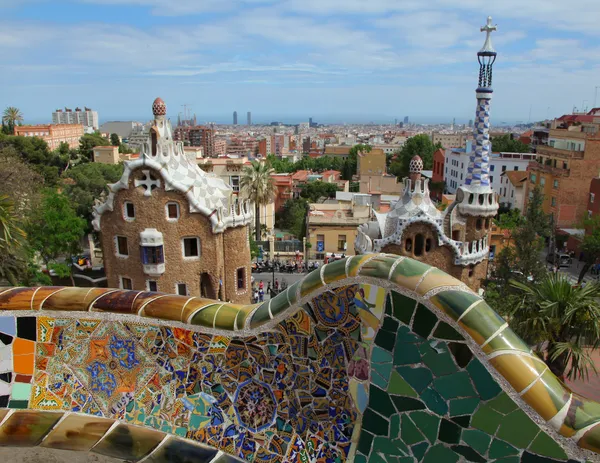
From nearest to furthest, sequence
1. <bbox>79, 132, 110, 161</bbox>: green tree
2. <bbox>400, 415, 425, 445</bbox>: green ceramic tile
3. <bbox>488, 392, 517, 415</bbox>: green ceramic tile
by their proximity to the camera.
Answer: <bbox>488, 392, 517, 415</bbox>: green ceramic tile
<bbox>400, 415, 425, 445</bbox>: green ceramic tile
<bbox>79, 132, 110, 161</bbox>: green tree

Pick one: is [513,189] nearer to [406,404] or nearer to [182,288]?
[182,288]

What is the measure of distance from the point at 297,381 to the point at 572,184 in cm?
3320

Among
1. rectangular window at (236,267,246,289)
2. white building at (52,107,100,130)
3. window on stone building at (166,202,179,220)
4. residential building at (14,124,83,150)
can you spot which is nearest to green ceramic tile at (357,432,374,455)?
window on stone building at (166,202,179,220)

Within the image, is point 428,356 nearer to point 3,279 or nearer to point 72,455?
point 72,455

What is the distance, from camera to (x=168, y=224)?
15664 mm

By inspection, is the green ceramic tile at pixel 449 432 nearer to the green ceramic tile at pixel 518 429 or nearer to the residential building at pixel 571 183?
the green ceramic tile at pixel 518 429

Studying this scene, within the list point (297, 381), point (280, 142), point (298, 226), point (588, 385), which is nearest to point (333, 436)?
point (297, 381)

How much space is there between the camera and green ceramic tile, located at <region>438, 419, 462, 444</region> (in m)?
3.78

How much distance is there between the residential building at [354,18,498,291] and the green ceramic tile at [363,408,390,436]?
428 inches

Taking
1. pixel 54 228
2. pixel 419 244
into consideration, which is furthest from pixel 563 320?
pixel 54 228

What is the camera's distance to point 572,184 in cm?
3272

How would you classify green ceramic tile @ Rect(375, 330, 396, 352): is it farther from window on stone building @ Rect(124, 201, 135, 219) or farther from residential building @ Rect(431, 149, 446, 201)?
residential building @ Rect(431, 149, 446, 201)

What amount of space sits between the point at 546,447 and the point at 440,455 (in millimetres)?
795

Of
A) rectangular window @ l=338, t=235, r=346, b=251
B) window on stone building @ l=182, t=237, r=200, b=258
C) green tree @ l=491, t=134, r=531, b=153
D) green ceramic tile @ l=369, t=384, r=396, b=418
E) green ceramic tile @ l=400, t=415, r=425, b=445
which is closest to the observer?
green ceramic tile @ l=400, t=415, r=425, b=445
